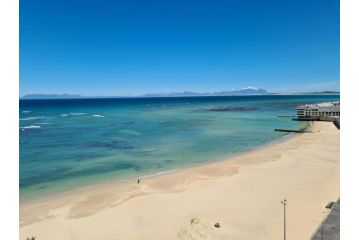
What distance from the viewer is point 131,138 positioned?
48469 mm

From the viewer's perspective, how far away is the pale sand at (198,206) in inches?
646

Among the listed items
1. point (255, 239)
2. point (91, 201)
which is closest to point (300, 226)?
point (255, 239)

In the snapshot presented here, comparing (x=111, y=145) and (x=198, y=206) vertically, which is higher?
(x=111, y=145)

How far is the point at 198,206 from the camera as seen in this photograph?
775 inches

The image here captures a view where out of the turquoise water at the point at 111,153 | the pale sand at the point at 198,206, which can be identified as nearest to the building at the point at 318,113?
the turquoise water at the point at 111,153

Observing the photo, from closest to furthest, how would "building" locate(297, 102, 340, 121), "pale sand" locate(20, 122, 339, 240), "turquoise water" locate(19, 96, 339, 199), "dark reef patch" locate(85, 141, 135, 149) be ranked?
"pale sand" locate(20, 122, 339, 240) < "turquoise water" locate(19, 96, 339, 199) < "dark reef patch" locate(85, 141, 135, 149) < "building" locate(297, 102, 340, 121)

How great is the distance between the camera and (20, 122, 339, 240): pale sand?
53.8ft
